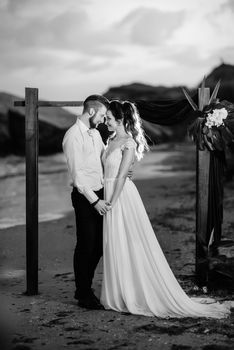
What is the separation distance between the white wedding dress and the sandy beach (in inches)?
7.5

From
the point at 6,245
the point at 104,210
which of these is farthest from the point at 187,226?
the point at 104,210

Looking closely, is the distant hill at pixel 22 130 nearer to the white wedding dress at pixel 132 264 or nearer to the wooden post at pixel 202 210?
the wooden post at pixel 202 210

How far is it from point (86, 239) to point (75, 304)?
748mm

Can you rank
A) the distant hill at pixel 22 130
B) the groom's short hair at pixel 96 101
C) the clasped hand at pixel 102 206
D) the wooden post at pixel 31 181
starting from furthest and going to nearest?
the distant hill at pixel 22 130 → the wooden post at pixel 31 181 → the groom's short hair at pixel 96 101 → the clasped hand at pixel 102 206

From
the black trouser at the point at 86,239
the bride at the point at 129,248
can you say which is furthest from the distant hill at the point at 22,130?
the bride at the point at 129,248

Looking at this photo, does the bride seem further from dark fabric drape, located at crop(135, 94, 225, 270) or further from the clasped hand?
dark fabric drape, located at crop(135, 94, 225, 270)

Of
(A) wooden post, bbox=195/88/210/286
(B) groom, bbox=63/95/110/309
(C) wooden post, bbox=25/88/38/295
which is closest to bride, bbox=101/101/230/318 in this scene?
(B) groom, bbox=63/95/110/309

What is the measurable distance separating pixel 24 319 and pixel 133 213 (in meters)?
1.40

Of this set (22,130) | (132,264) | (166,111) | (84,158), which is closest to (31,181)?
(84,158)

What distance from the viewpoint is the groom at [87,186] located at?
540 centimetres

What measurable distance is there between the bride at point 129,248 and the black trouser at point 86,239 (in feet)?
0.52

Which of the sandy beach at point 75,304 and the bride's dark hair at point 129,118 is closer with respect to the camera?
the sandy beach at point 75,304

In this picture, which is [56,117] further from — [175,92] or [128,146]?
[128,146]

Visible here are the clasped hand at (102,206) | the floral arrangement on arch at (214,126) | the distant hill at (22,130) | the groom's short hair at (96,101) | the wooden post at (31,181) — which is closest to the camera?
the clasped hand at (102,206)
